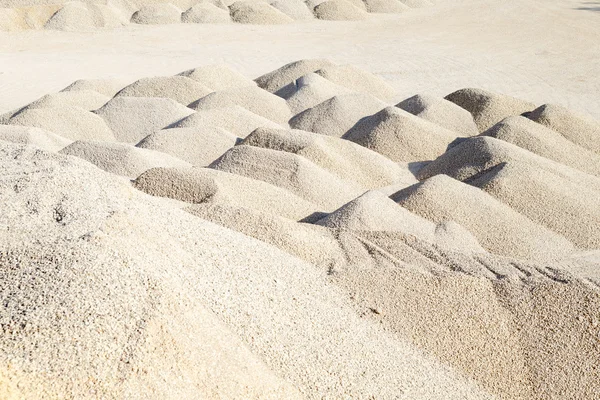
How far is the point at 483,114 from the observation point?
22.0 feet

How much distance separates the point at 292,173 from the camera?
4520 mm

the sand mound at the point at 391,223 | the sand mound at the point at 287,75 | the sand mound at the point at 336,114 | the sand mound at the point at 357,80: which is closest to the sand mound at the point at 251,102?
the sand mound at the point at 336,114

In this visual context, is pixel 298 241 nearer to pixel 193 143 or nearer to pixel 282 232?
pixel 282 232

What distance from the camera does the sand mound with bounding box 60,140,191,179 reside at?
4.52 metres

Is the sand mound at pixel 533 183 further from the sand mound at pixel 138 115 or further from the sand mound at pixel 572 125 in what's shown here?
the sand mound at pixel 138 115

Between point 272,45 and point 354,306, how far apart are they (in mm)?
9034

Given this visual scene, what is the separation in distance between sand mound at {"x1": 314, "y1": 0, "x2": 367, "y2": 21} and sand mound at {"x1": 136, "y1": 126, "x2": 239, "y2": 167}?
8323 millimetres

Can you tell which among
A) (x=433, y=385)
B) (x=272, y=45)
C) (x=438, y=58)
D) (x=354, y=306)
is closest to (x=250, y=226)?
(x=354, y=306)

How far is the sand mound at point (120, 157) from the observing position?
4.52 meters

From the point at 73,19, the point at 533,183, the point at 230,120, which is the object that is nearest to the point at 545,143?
the point at 533,183

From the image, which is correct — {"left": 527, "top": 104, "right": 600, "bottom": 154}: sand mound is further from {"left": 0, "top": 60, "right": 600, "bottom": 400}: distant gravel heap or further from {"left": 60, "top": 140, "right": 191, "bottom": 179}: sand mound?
{"left": 60, "top": 140, "right": 191, "bottom": 179}: sand mound

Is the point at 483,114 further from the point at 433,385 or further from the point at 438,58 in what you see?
the point at 433,385

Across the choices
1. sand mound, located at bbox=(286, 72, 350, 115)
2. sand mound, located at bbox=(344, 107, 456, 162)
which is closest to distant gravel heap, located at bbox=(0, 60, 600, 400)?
sand mound, located at bbox=(344, 107, 456, 162)

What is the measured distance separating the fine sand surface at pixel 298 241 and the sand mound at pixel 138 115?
0.02 meters
